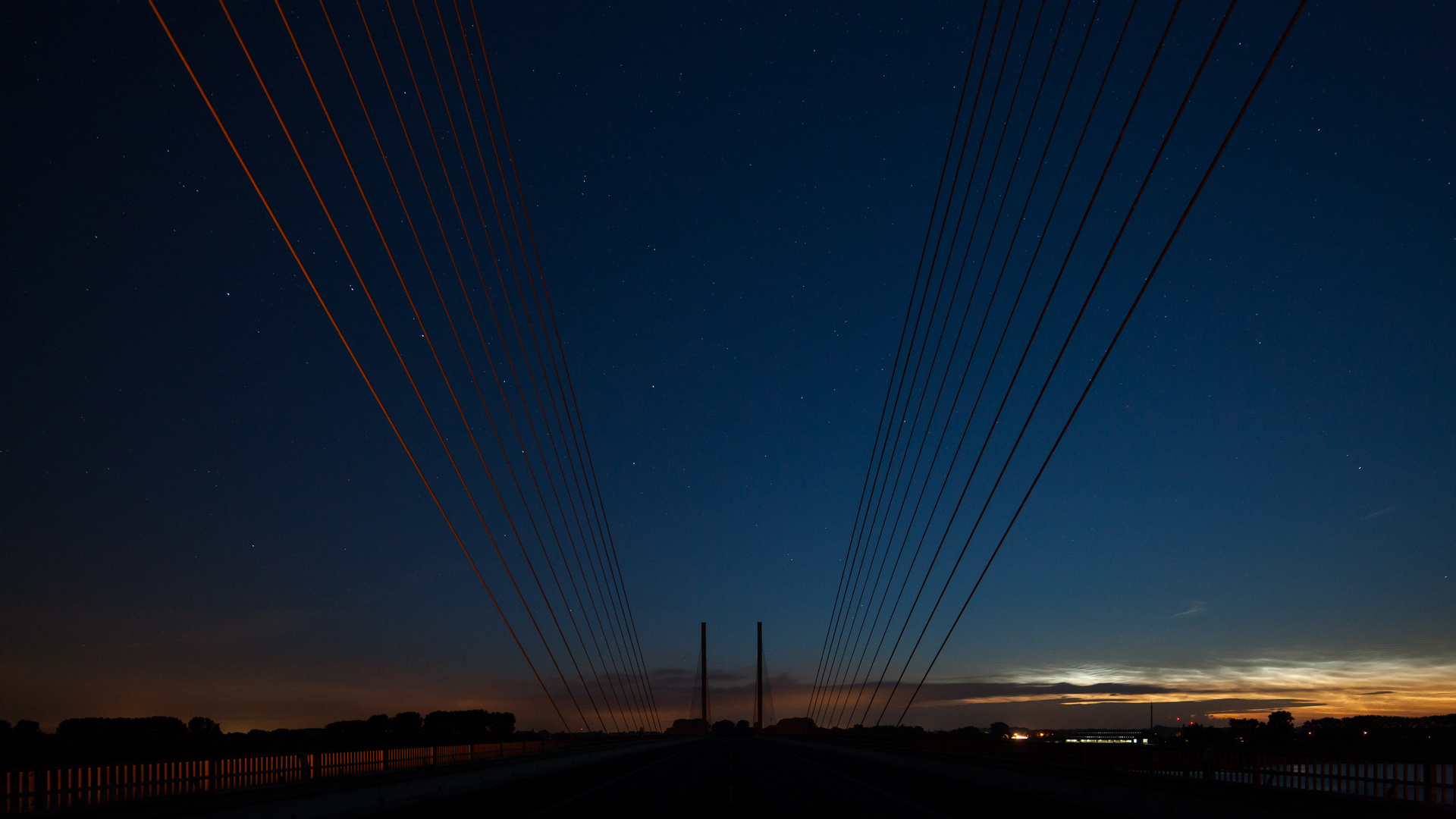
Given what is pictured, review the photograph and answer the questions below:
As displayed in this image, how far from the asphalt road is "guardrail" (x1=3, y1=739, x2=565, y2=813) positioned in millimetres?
3286

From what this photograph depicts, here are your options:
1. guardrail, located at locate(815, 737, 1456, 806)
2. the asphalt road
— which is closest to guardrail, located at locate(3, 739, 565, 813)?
the asphalt road

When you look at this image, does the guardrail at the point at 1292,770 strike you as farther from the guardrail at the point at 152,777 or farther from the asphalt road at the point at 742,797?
the guardrail at the point at 152,777

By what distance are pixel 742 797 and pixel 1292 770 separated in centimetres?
1037

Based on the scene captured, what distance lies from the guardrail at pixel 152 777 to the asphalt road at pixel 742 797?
129 inches

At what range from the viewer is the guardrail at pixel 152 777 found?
62.5 feet

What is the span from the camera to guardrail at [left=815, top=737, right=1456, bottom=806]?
15.0 meters

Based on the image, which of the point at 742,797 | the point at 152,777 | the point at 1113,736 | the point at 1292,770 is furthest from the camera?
the point at 1113,736

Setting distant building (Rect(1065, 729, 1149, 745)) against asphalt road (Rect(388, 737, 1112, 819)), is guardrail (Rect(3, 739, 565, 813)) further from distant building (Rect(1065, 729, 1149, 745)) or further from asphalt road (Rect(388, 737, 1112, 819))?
distant building (Rect(1065, 729, 1149, 745))

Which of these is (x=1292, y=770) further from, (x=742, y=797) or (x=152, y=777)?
(x=152, y=777)

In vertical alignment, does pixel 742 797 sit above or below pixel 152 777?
above

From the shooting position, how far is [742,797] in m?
18.3

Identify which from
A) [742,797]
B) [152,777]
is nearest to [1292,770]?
[742,797]

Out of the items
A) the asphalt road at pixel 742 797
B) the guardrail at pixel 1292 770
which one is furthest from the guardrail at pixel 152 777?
the guardrail at pixel 1292 770

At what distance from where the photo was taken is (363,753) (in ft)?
96.3
